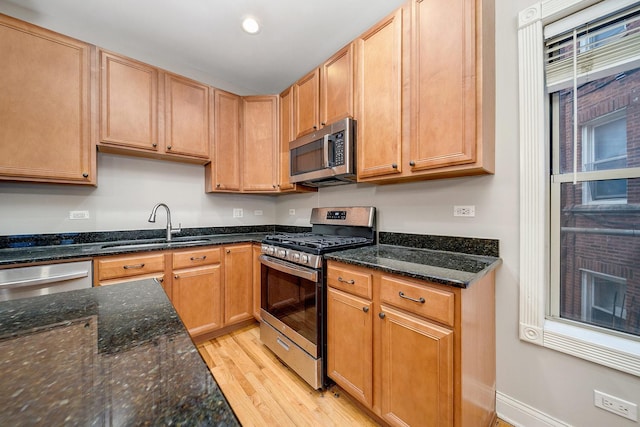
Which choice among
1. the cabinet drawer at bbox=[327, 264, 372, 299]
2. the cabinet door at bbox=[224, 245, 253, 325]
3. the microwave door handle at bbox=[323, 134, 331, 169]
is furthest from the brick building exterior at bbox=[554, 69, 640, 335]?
the cabinet door at bbox=[224, 245, 253, 325]

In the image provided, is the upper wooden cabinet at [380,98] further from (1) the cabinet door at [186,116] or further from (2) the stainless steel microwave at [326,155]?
(1) the cabinet door at [186,116]

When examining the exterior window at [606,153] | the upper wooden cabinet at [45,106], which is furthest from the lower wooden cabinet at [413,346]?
the upper wooden cabinet at [45,106]

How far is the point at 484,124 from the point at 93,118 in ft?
9.28

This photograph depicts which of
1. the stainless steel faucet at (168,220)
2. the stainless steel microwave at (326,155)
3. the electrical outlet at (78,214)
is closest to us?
the stainless steel microwave at (326,155)

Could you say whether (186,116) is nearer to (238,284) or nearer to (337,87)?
(337,87)

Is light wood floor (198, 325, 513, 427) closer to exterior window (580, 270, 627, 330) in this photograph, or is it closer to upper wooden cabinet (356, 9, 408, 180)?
exterior window (580, 270, 627, 330)

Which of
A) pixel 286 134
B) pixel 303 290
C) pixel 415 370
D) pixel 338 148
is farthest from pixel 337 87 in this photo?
pixel 415 370

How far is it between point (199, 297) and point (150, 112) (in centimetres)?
174

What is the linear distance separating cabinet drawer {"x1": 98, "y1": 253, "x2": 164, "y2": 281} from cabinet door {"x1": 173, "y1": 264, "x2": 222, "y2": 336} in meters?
0.18

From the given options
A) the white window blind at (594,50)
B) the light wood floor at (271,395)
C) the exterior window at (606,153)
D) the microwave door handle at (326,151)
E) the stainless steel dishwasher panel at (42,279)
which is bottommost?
the light wood floor at (271,395)

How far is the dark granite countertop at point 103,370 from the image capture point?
1.18 feet

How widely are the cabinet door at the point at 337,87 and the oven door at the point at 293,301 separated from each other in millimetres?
1278

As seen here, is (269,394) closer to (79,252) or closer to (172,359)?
(172,359)

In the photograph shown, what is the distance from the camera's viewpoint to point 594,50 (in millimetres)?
1326
